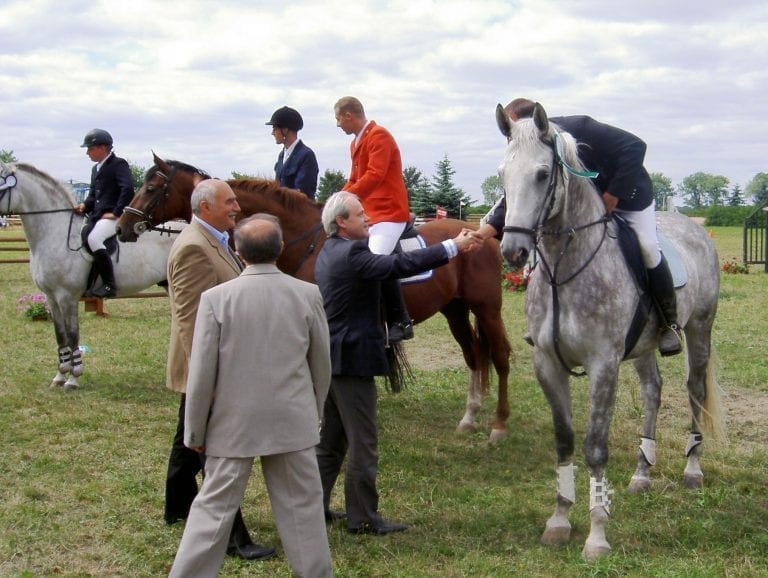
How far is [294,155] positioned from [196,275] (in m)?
3.72

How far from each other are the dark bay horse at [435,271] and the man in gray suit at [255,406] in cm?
294

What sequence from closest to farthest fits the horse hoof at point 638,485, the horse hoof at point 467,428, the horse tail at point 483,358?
1. the horse hoof at point 638,485
2. the horse hoof at point 467,428
3. the horse tail at point 483,358

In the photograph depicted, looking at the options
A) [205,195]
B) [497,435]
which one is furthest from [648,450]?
[205,195]

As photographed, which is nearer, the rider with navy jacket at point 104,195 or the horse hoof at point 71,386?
the horse hoof at point 71,386

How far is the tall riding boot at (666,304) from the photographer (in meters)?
5.10

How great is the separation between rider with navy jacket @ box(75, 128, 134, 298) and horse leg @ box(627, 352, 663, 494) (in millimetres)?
6011

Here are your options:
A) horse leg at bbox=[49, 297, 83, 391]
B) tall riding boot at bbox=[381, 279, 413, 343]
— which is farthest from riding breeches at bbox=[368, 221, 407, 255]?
horse leg at bbox=[49, 297, 83, 391]

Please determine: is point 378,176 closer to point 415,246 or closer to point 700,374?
point 415,246

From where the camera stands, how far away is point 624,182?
197 inches

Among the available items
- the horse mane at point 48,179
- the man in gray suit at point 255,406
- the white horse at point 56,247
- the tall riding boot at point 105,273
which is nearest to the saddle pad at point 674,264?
the man in gray suit at point 255,406

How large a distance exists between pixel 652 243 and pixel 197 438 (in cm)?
308

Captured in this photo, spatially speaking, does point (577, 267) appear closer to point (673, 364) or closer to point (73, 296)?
point (673, 364)

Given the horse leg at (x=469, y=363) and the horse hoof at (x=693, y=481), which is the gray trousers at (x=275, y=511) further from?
the horse leg at (x=469, y=363)

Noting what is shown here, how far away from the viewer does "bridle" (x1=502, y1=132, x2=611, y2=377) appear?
4.52 metres
